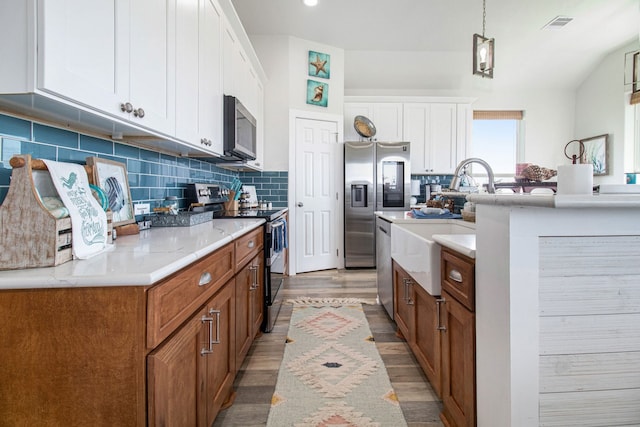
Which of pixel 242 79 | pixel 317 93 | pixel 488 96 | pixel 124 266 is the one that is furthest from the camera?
pixel 488 96

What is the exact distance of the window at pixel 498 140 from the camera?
5.87m

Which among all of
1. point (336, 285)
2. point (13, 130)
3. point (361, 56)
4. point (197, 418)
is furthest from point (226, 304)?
point (361, 56)

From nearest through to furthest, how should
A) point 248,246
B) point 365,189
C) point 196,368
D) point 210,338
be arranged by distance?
1. point 196,368
2. point 210,338
3. point 248,246
4. point 365,189

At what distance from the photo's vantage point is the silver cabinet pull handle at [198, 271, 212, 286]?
1150mm

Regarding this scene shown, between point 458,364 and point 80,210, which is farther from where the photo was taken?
point 458,364

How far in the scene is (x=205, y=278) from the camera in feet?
3.90

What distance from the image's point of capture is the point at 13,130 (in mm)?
1098

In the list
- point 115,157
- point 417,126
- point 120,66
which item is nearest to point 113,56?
point 120,66

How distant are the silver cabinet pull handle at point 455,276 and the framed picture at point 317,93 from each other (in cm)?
358

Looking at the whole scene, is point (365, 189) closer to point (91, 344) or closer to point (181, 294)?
point (181, 294)

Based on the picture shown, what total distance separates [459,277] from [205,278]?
95 centimetres

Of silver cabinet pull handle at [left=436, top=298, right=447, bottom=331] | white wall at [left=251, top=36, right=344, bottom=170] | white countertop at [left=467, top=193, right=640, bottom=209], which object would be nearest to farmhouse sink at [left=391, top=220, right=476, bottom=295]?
silver cabinet pull handle at [left=436, top=298, right=447, bottom=331]

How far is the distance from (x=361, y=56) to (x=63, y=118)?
14.4ft

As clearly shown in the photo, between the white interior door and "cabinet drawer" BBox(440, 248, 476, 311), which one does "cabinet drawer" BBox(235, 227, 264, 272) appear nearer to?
"cabinet drawer" BBox(440, 248, 476, 311)
